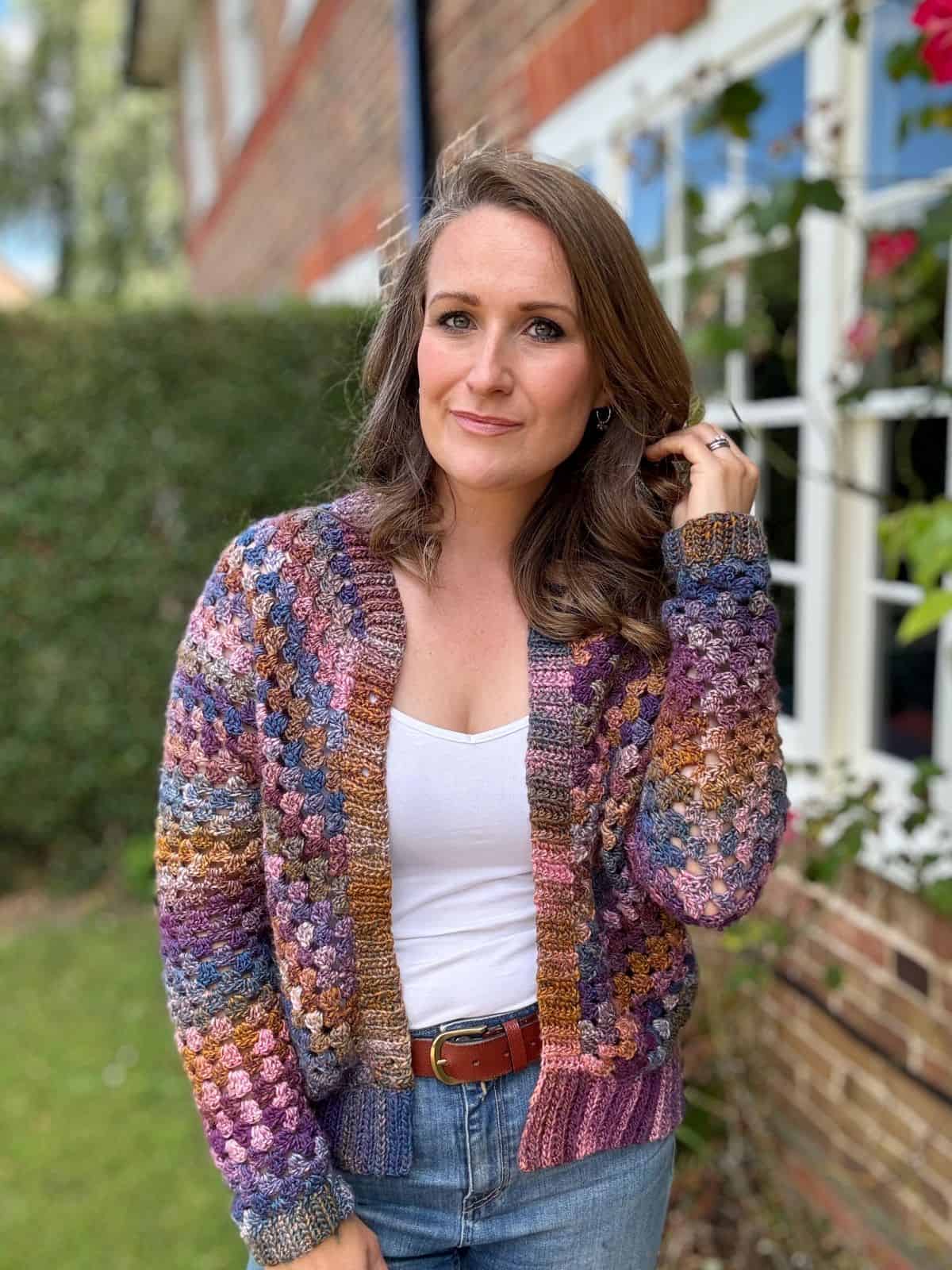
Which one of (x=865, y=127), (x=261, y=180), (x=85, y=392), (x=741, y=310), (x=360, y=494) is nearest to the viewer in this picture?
(x=360, y=494)

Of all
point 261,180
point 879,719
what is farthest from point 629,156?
point 261,180

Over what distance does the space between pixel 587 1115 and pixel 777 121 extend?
2.55m

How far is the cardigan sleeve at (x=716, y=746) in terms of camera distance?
49.0 inches

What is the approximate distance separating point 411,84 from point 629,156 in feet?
3.39

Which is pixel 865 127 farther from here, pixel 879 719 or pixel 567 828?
pixel 567 828

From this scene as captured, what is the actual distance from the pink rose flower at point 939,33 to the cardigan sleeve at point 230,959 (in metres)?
1.18

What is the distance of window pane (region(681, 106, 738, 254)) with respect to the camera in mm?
3039

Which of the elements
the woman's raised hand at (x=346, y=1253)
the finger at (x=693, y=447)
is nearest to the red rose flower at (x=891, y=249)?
the finger at (x=693, y=447)

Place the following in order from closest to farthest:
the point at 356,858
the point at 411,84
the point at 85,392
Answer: the point at 356,858 < the point at 411,84 < the point at 85,392

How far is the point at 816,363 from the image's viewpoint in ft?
9.12

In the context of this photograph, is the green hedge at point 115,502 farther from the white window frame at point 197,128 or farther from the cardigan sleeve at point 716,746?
the white window frame at point 197,128

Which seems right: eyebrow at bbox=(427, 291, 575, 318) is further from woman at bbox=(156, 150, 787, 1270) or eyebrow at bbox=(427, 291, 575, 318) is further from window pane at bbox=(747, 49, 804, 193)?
window pane at bbox=(747, 49, 804, 193)

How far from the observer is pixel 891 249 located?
2.34 metres

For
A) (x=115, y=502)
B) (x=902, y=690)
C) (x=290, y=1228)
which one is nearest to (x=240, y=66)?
(x=115, y=502)
